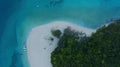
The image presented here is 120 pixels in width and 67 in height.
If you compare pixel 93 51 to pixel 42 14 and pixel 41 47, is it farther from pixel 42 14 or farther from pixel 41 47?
pixel 42 14

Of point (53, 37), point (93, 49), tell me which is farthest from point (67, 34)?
point (93, 49)

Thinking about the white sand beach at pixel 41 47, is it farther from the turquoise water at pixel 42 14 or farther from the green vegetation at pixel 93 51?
the green vegetation at pixel 93 51

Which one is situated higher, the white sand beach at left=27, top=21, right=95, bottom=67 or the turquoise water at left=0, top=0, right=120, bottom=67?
the turquoise water at left=0, top=0, right=120, bottom=67

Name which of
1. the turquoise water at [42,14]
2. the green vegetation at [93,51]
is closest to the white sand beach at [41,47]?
the turquoise water at [42,14]

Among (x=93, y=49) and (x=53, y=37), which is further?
(x=53, y=37)

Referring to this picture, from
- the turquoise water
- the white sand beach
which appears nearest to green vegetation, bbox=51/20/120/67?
the white sand beach

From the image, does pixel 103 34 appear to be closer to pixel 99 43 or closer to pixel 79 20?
pixel 99 43

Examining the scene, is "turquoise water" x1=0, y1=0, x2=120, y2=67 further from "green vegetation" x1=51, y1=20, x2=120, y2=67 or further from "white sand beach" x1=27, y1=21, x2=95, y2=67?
Result: "green vegetation" x1=51, y1=20, x2=120, y2=67
